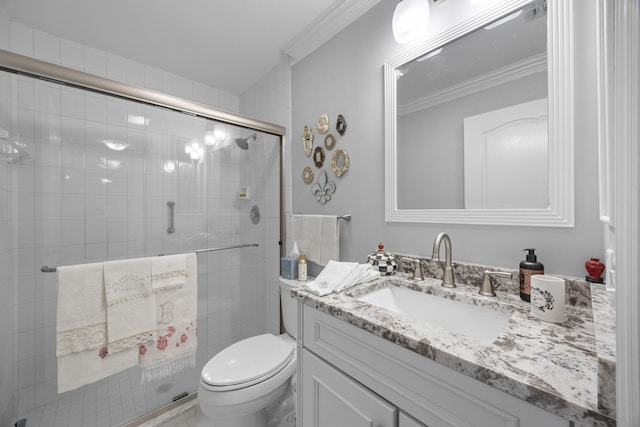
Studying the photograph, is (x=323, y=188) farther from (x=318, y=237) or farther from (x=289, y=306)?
Result: (x=289, y=306)

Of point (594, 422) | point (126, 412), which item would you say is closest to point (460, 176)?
point (594, 422)

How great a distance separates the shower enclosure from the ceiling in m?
0.58

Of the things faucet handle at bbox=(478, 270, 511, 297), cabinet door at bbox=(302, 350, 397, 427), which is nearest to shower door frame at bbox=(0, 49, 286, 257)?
cabinet door at bbox=(302, 350, 397, 427)

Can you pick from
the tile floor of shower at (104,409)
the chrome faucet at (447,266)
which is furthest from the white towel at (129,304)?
the chrome faucet at (447,266)

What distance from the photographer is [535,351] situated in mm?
495

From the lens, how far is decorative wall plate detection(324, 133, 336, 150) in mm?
1526

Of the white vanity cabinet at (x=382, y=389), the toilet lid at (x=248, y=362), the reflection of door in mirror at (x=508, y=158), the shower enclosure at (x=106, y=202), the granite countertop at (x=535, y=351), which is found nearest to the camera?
the granite countertop at (x=535, y=351)

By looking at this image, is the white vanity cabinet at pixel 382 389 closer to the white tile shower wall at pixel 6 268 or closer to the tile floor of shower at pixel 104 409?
the tile floor of shower at pixel 104 409

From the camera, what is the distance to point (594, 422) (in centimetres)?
34

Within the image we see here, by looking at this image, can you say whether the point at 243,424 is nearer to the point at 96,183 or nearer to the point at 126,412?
the point at 126,412

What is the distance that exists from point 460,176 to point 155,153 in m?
1.69

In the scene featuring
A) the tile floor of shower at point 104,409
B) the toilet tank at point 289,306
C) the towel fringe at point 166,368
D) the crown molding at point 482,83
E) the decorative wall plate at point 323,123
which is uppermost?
the decorative wall plate at point 323,123

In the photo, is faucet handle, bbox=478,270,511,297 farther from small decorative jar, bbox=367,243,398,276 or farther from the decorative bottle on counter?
the decorative bottle on counter

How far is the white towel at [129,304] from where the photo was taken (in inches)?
46.4
